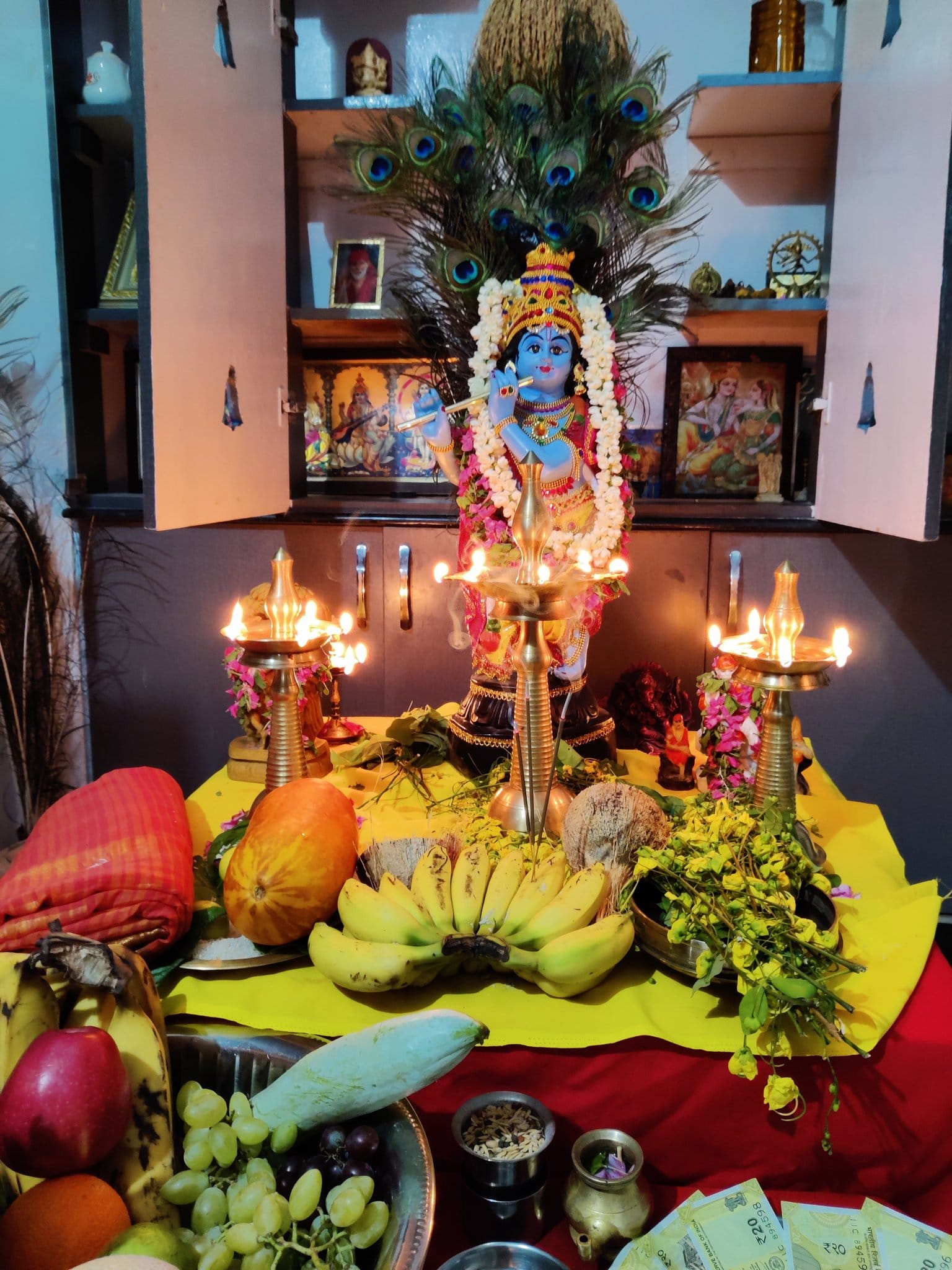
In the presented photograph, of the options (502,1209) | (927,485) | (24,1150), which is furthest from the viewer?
(927,485)

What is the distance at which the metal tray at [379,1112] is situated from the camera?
570 millimetres

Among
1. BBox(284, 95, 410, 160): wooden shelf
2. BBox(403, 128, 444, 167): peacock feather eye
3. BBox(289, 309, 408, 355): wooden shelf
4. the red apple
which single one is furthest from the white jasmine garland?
the red apple

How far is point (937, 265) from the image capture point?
1.38 m

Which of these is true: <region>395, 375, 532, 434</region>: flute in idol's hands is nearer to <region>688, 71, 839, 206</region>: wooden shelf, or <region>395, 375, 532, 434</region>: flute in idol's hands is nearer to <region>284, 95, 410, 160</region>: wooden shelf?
<region>284, 95, 410, 160</region>: wooden shelf

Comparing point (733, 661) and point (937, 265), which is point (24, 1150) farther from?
point (937, 265)

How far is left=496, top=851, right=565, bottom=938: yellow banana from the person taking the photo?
2.87ft

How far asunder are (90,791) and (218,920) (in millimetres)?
213

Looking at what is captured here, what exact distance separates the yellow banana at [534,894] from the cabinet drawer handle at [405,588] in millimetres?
1209

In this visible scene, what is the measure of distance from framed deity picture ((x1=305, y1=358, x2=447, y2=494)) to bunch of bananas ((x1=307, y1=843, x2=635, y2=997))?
150cm

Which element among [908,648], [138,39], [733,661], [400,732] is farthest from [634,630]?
[138,39]

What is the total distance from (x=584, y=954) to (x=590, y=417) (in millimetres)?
1056

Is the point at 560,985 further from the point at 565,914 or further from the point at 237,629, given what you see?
the point at 237,629

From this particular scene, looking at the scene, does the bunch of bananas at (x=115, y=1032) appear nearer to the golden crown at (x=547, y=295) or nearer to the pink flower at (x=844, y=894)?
the pink flower at (x=844, y=894)

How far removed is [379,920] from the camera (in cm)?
87
